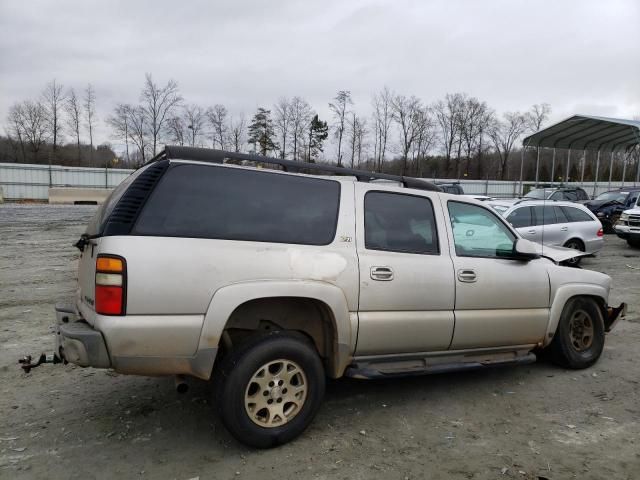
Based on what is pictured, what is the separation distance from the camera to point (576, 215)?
12711mm

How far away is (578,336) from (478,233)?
1.77 meters

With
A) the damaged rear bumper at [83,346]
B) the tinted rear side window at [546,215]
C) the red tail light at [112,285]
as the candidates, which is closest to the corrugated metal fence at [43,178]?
the tinted rear side window at [546,215]

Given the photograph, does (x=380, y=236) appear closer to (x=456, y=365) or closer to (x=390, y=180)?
(x=390, y=180)

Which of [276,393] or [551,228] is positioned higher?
[551,228]

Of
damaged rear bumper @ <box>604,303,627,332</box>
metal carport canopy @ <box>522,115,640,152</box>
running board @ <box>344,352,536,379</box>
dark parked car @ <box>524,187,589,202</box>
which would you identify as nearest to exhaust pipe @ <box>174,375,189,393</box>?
running board @ <box>344,352,536,379</box>

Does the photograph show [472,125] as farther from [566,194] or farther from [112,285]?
[112,285]

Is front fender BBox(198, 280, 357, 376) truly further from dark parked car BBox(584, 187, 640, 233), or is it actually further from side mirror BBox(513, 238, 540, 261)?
dark parked car BBox(584, 187, 640, 233)

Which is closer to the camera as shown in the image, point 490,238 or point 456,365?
Result: point 456,365

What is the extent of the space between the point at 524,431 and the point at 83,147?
61.0m

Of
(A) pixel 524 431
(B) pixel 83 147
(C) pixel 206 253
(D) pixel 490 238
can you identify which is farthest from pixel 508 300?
(B) pixel 83 147

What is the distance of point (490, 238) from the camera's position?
455cm

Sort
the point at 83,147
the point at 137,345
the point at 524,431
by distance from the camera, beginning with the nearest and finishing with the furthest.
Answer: the point at 137,345
the point at 524,431
the point at 83,147

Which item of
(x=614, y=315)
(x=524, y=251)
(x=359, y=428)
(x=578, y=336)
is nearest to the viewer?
(x=359, y=428)

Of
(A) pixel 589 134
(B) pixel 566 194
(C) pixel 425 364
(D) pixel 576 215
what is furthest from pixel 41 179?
(C) pixel 425 364
